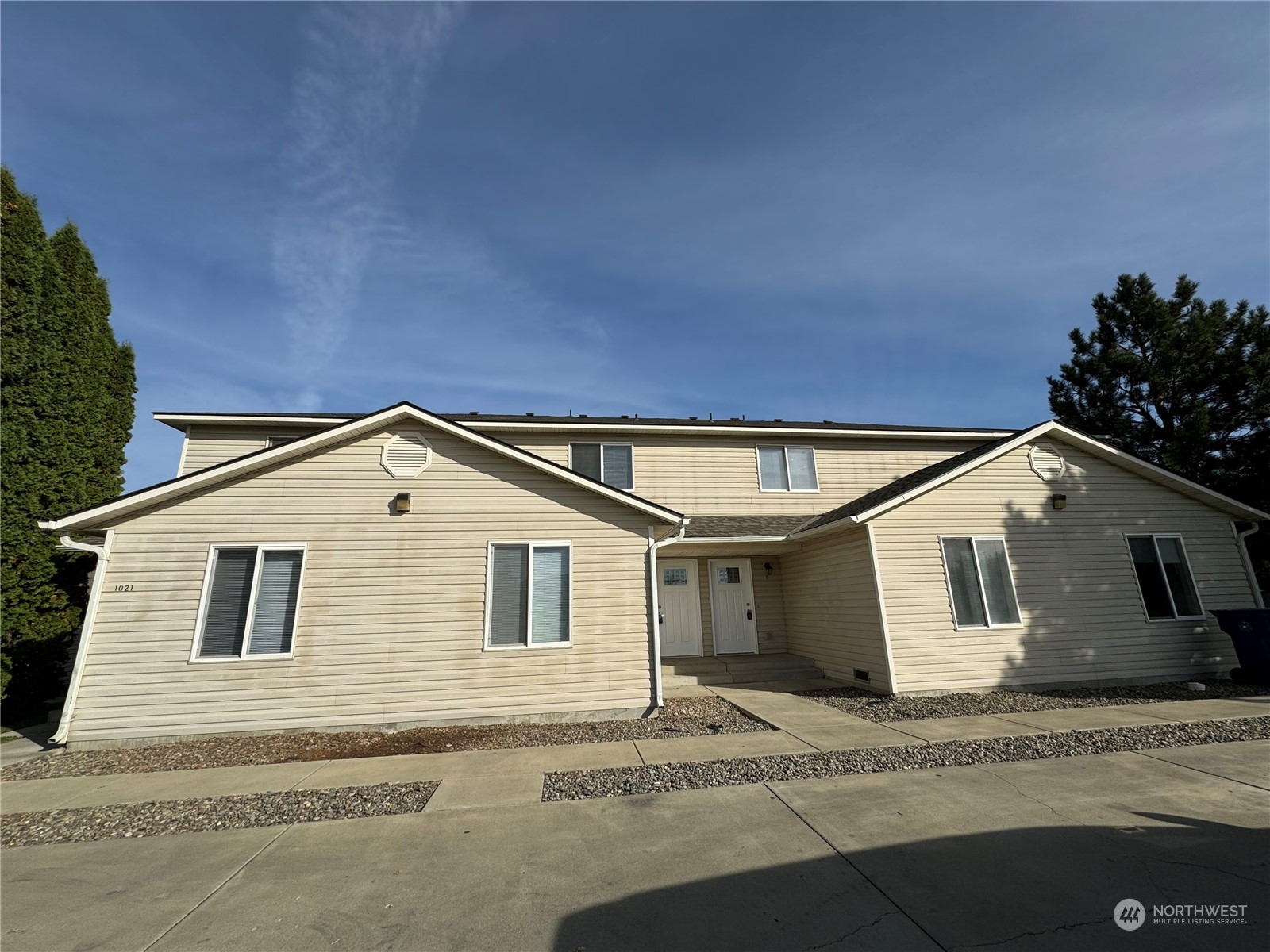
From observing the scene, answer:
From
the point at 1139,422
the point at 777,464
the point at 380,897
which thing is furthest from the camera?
the point at 1139,422

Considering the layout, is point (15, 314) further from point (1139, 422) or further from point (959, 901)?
point (1139, 422)

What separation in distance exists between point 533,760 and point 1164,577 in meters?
13.0

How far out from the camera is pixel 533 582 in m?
8.73

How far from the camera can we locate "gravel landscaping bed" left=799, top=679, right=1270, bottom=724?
8.46 metres

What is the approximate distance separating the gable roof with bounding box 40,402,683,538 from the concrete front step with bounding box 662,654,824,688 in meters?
4.40

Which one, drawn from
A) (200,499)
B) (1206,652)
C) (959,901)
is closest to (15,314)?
(200,499)

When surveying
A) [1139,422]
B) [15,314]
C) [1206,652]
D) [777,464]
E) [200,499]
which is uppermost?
[1139,422]

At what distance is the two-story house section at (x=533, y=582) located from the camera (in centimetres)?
784

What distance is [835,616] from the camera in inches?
445

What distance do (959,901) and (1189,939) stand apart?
1.13 m

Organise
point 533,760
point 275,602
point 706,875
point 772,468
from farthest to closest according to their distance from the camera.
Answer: point 772,468 < point 275,602 < point 533,760 < point 706,875

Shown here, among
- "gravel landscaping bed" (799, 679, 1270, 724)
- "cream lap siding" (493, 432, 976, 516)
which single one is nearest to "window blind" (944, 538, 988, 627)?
"gravel landscaping bed" (799, 679, 1270, 724)

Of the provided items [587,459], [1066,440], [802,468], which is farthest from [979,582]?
[587,459]

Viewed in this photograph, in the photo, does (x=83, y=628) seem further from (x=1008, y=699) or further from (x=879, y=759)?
(x=1008, y=699)
